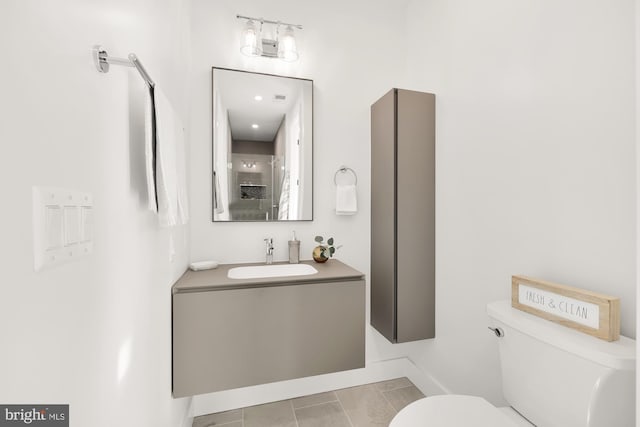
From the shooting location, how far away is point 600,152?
0.95 meters

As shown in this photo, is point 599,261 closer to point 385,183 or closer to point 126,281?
point 385,183

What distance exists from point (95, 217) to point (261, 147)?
135 cm

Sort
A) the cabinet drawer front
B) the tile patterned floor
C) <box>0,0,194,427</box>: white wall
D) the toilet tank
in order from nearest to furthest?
<box>0,0,194,427</box>: white wall, the toilet tank, the cabinet drawer front, the tile patterned floor

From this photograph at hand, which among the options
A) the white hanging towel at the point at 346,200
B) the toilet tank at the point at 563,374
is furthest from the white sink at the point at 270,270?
the toilet tank at the point at 563,374

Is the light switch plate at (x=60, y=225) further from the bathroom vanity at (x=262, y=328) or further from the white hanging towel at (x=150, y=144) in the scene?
the bathroom vanity at (x=262, y=328)

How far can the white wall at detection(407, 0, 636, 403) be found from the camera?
92cm

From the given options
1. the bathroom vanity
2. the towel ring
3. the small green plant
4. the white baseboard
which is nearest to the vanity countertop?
the bathroom vanity

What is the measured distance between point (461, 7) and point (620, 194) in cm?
132

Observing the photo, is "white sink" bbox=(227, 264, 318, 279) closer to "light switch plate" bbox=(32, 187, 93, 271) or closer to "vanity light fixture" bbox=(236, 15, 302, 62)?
"light switch plate" bbox=(32, 187, 93, 271)

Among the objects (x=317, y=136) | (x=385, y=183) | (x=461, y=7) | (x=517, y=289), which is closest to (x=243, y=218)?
(x=317, y=136)

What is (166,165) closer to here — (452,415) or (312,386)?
(452,415)

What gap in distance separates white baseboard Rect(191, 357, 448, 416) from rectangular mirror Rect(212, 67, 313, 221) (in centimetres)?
111

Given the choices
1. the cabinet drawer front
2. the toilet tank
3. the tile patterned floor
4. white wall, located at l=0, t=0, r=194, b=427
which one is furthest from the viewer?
the tile patterned floor

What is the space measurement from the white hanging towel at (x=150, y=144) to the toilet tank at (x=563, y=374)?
1327 millimetres
